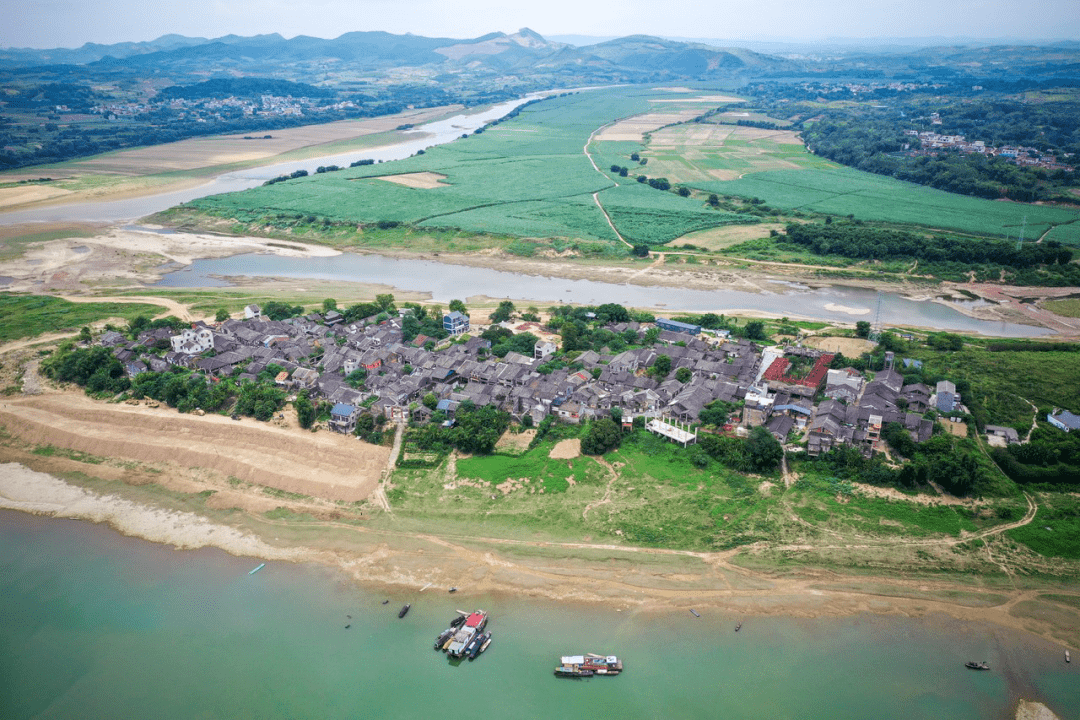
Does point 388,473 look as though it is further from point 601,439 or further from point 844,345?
point 844,345

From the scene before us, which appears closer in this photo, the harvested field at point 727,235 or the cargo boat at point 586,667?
the cargo boat at point 586,667

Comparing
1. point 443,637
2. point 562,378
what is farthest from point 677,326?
point 443,637

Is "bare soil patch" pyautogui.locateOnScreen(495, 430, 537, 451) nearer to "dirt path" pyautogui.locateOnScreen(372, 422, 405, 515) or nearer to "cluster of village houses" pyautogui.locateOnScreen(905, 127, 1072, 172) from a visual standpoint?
"dirt path" pyautogui.locateOnScreen(372, 422, 405, 515)

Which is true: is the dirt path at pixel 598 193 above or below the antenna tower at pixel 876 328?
above

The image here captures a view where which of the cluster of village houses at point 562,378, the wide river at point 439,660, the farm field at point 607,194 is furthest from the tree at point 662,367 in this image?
the farm field at point 607,194

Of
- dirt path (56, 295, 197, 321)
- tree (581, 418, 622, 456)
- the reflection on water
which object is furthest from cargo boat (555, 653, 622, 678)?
dirt path (56, 295, 197, 321)

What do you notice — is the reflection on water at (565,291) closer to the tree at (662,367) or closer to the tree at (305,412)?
the tree at (662,367)

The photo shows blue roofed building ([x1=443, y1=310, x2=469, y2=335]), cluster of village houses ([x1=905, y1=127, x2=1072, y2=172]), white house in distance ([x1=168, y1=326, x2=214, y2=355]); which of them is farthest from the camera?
cluster of village houses ([x1=905, y1=127, x2=1072, y2=172])

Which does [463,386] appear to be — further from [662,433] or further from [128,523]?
[128,523]
